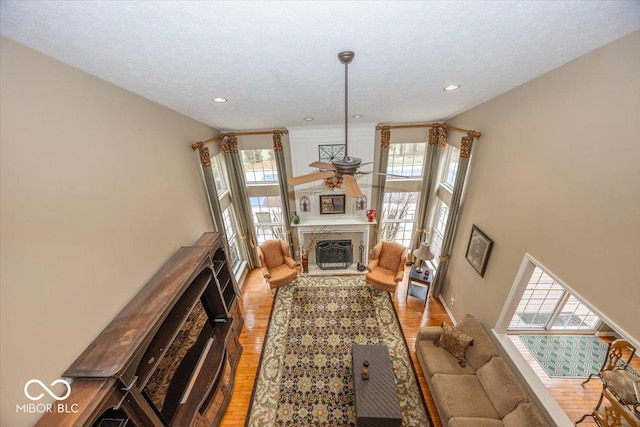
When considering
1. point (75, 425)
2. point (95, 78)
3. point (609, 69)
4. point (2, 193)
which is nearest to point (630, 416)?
point (609, 69)

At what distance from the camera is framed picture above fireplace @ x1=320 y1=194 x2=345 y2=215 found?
5883 millimetres

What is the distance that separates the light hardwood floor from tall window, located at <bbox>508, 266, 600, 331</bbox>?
48 cm

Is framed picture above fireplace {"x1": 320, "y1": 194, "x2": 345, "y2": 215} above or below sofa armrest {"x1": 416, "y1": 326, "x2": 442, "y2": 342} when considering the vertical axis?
above

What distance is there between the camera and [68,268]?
1.90m

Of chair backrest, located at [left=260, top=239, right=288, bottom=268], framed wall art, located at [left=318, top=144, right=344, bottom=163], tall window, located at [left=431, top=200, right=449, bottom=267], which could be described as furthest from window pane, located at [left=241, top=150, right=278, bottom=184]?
tall window, located at [left=431, top=200, right=449, bottom=267]

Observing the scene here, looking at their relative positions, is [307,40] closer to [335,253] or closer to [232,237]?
[335,253]

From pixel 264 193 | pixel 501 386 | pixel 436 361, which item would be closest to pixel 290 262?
pixel 264 193

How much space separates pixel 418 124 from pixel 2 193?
574 centimetres

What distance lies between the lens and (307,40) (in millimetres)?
1501

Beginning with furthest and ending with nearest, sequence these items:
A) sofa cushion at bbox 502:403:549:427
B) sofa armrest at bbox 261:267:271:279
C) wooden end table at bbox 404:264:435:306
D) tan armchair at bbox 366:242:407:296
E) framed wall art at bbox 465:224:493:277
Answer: sofa armrest at bbox 261:267:271:279 < tan armchair at bbox 366:242:407:296 < wooden end table at bbox 404:264:435:306 < framed wall art at bbox 465:224:493:277 < sofa cushion at bbox 502:403:549:427

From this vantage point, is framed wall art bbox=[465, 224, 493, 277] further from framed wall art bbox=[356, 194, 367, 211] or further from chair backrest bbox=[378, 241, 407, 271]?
framed wall art bbox=[356, 194, 367, 211]

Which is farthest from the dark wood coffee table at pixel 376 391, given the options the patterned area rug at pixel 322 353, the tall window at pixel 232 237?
the tall window at pixel 232 237

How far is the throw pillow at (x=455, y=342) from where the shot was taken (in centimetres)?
361

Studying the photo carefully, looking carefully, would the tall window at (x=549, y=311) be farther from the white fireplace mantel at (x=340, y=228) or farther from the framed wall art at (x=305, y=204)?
the framed wall art at (x=305, y=204)
